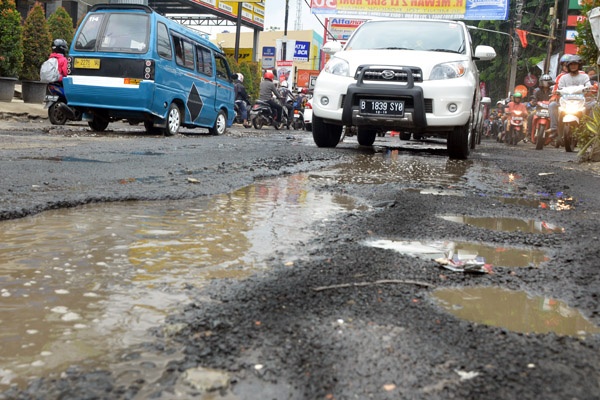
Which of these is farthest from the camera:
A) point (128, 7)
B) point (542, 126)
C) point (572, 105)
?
point (542, 126)

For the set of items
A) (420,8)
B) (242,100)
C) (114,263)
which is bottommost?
(114,263)

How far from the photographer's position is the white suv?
22.4ft

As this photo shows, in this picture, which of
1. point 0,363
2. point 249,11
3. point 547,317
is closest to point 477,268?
point 547,317

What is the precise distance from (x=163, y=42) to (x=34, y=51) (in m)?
5.65

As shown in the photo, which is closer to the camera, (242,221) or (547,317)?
(547,317)

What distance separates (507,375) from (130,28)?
373 inches

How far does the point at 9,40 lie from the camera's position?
13.1m

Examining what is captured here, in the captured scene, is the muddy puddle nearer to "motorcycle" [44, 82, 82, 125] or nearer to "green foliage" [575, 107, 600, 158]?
"green foliage" [575, 107, 600, 158]

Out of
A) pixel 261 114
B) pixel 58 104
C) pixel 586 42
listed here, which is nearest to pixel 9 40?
pixel 58 104

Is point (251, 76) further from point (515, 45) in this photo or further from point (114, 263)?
point (114, 263)

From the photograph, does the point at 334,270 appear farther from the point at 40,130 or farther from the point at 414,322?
the point at 40,130

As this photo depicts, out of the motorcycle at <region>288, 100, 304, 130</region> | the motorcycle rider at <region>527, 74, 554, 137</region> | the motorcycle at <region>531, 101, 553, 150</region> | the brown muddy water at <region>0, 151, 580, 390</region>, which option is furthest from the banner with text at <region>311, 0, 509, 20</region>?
the brown muddy water at <region>0, 151, 580, 390</region>

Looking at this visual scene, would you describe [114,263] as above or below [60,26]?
below

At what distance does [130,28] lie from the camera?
32.1 ft
